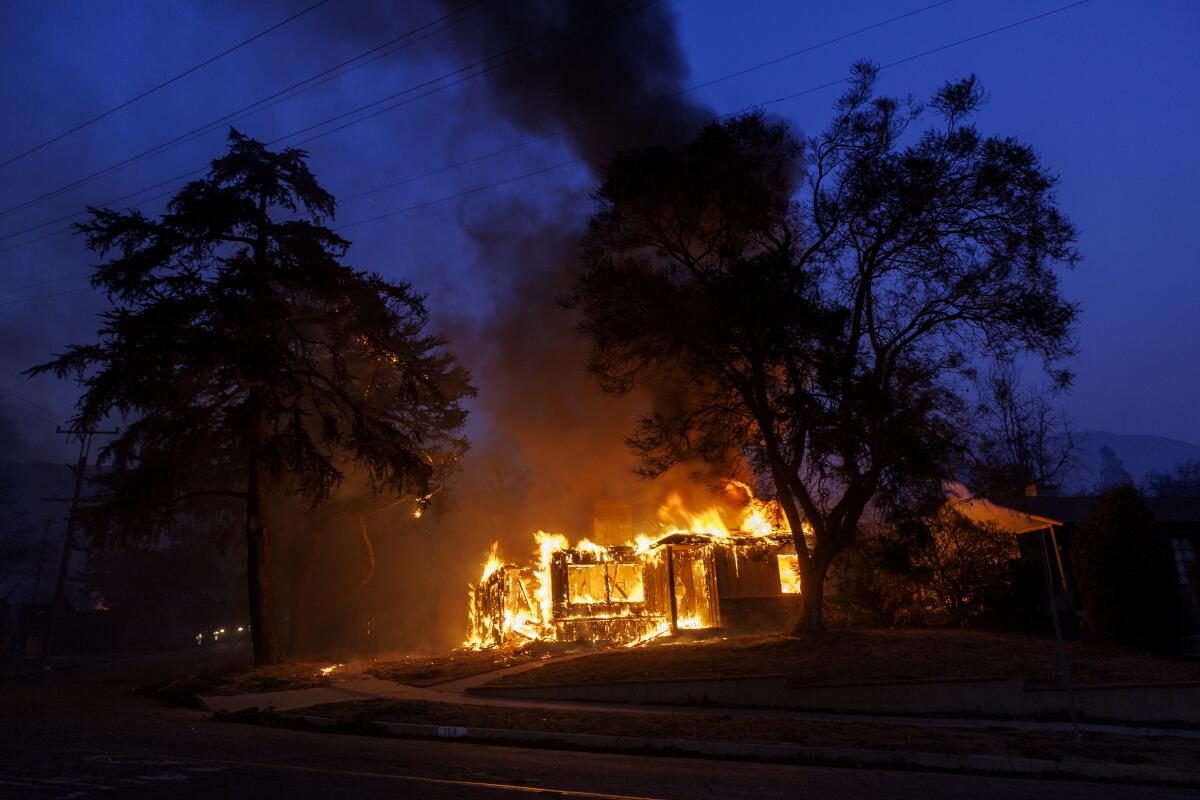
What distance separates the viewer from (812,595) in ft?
59.0

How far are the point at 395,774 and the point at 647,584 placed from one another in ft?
55.5

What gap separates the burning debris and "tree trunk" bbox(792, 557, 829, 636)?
4406mm

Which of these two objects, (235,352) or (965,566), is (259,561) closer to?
(235,352)

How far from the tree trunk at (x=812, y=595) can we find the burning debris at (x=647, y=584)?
4.41 m

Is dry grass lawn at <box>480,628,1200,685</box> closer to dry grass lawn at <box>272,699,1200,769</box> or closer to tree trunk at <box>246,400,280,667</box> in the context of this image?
dry grass lawn at <box>272,699,1200,769</box>

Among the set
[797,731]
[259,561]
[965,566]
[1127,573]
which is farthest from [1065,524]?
[259,561]

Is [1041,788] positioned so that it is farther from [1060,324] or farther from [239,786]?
[1060,324]

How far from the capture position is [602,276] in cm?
1941

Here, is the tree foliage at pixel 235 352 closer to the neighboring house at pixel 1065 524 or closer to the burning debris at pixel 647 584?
the burning debris at pixel 647 584

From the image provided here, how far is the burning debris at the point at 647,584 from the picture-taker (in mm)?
22297

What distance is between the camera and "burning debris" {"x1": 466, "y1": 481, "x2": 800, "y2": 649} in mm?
22297

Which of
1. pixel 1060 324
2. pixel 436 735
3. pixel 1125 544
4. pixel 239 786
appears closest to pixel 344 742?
pixel 436 735

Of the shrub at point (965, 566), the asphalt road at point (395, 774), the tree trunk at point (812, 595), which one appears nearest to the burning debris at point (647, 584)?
the shrub at point (965, 566)

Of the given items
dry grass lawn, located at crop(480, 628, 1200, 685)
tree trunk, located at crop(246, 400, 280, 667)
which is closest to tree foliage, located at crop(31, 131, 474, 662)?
tree trunk, located at crop(246, 400, 280, 667)
